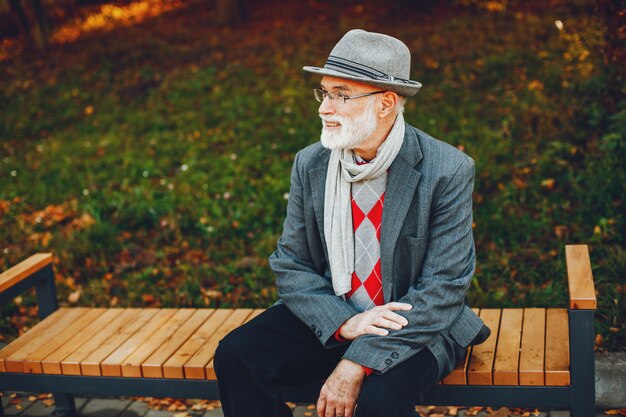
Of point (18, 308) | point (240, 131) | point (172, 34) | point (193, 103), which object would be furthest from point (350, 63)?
point (172, 34)

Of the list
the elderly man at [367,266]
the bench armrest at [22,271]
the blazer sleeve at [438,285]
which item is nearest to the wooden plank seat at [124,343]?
the bench armrest at [22,271]

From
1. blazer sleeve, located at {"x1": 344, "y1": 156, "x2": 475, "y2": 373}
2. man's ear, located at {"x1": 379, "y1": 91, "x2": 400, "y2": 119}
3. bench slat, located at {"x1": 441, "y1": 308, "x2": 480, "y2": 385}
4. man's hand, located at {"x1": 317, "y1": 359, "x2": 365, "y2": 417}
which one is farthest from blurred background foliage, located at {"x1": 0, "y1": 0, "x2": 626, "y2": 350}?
man's ear, located at {"x1": 379, "y1": 91, "x2": 400, "y2": 119}

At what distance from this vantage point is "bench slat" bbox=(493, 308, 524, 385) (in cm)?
313

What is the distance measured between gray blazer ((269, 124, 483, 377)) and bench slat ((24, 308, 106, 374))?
1.31m

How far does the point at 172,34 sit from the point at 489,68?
17.9 feet

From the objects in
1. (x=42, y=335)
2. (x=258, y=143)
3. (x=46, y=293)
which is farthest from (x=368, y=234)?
(x=258, y=143)

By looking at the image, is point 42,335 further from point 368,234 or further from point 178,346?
point 368,234

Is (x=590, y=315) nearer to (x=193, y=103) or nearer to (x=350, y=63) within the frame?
(x=350, y=63)

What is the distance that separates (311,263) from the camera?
3.45 meters

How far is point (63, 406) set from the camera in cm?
429

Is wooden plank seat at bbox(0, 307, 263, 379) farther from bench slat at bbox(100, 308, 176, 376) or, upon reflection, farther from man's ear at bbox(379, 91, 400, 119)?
man's ear at bbox(379, 91, 400, 119)

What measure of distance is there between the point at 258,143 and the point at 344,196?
4.20 m

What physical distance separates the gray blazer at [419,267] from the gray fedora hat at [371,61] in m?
0.29

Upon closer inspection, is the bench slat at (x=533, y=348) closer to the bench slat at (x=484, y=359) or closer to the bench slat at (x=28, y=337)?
the bench slat at (x=484, y=359)
